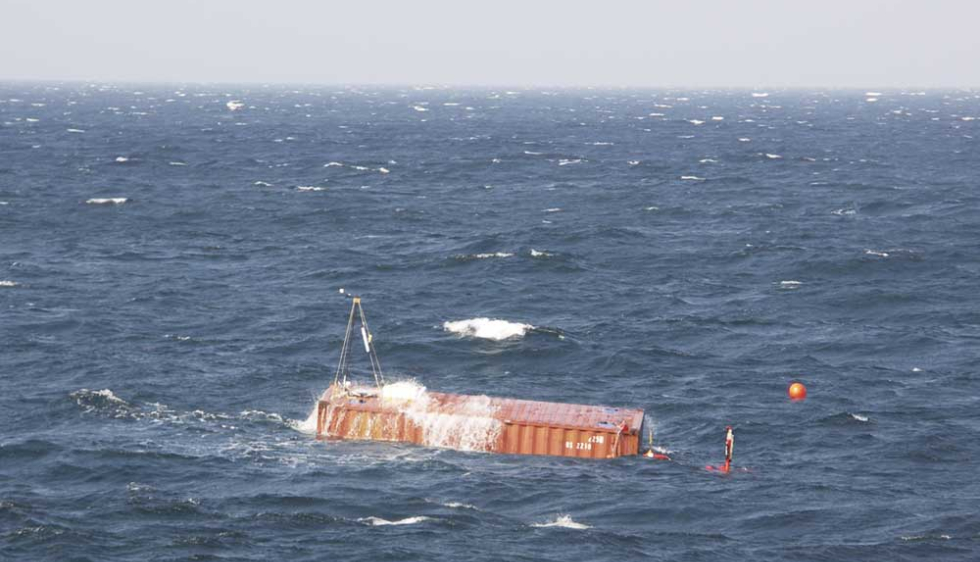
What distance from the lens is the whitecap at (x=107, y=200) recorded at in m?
151

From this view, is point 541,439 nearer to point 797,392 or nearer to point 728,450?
point 728,450

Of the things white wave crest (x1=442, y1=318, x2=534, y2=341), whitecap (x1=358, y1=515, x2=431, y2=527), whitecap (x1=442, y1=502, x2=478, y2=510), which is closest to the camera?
whitecap (x1=358, y1=515, x2=431, y2=527)

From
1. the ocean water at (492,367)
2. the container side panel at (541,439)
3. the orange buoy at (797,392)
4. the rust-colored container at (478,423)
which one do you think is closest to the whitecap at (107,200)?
the ocean water at (492,367)

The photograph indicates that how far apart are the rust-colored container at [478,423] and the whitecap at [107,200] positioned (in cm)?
9095

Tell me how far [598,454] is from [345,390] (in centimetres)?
1419

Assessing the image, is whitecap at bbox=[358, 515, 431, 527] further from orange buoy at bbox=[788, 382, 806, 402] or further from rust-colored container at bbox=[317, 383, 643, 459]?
orange buoy at bbox=[788, 382, 806, 402]

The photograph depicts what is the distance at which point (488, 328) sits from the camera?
90750 millimetres

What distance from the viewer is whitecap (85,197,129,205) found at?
496ft

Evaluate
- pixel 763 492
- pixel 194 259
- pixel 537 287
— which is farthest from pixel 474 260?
pixel 763 492

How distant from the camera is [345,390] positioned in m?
68.8

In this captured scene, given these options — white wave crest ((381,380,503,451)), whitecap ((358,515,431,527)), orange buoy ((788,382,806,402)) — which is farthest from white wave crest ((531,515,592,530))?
orange buoy ((788,382,806,402))

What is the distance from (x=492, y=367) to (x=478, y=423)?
16920 mm

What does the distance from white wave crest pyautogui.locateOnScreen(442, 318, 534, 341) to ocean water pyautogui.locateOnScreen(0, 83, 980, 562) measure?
8.9 inches

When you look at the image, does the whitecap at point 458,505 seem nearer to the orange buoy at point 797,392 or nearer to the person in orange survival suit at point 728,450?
the person in orange survival suit at point 728,450
